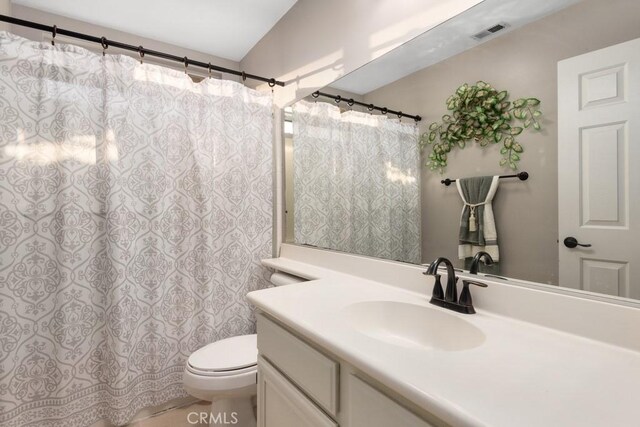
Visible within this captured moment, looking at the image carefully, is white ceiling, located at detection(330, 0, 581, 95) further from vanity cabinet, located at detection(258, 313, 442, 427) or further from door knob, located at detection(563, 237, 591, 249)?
vanity cabinet, located at detection(258, 313, 442, 427)

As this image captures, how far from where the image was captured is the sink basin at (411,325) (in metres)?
0.88

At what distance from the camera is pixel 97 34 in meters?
2.14

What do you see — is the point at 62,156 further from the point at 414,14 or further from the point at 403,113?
the point at 414,14

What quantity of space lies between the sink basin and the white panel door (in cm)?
32

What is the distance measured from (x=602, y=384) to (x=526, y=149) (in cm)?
64

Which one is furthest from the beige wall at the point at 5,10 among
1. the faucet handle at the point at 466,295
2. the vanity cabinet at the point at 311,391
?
the faucet handle at the point at 466,295

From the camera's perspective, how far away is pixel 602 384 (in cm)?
56

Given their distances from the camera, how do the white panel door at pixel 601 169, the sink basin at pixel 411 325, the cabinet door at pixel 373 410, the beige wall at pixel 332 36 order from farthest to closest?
the beige wall at pixel 332 36
the sink basin at pixel 411 325
the white panel door at pixel 601 169
the cabinet door at pixel 373 410

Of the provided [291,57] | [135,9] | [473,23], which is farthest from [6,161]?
[473,23]

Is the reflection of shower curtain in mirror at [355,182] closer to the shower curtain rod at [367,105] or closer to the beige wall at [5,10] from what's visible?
the shower curtain rod at [367,105]

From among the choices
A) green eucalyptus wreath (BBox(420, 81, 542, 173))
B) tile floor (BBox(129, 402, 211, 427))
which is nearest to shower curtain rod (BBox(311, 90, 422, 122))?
green eucalyptus wreath (BBox(420, 81, 542, 173))

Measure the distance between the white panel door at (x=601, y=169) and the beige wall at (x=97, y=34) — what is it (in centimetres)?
251

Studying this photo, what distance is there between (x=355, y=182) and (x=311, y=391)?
1030mm

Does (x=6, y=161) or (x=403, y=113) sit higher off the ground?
(x=403, y=113)
